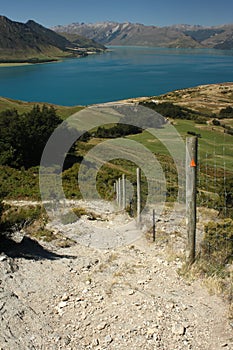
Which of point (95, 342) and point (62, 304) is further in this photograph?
point (62, 304)

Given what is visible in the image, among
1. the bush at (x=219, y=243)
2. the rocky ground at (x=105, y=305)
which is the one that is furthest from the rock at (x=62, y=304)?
the bush at (x=219, y=243)

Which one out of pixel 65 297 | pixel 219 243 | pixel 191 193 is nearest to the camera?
pixel 65 297

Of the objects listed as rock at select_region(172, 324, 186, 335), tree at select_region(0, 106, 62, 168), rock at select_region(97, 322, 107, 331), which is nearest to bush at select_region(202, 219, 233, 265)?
rock at select_region(172, 324, 186, 335)

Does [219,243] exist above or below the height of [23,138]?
above

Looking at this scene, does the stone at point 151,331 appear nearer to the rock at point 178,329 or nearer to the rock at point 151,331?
the rock at point 151,331

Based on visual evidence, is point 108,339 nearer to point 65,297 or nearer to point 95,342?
point 95,342

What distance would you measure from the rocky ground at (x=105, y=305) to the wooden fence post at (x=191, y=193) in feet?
1.53

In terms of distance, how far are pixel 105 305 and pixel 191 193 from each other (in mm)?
2217

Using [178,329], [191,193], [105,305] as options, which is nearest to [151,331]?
[178,329]

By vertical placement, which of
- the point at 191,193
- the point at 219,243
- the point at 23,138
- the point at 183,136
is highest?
the point at 191,193

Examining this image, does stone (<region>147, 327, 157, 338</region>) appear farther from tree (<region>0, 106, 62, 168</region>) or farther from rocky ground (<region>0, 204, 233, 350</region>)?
tree (<region>0, 106, 62, 168</region>)

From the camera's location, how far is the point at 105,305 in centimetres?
472

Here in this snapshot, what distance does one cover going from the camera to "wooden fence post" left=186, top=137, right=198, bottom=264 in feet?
17.5

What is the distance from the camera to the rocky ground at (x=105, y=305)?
159 inches
